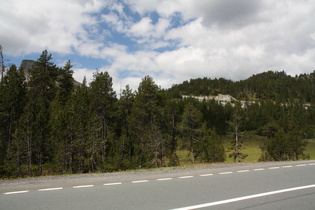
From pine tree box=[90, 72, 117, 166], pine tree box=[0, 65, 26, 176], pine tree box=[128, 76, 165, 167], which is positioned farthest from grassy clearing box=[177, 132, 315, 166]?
pine tree box=[0, 65, 26, 176]

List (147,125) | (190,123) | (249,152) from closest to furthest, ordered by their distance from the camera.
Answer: (147,125) < (190,123) < (249,152)

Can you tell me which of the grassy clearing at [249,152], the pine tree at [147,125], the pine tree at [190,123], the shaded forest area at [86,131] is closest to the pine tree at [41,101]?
the shaded forest area at [86,131]

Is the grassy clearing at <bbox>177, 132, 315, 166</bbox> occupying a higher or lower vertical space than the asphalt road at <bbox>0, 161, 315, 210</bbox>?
lower

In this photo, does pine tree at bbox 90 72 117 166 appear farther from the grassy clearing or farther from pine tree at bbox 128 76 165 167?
the grassy clearing

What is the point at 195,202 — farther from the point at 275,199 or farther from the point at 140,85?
the point at 140,85

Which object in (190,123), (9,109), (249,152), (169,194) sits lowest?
(249,152)

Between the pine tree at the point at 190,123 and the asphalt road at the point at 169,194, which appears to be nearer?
the asphalt road at the point at 169,194

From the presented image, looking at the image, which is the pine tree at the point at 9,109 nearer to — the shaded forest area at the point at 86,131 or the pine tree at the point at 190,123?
the shaded forest area at the point at 86,131

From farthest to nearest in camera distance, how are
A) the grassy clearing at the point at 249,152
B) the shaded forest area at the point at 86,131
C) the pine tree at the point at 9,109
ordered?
the grassy clearing at the point at 249,152 → the pine tree at the point at 9,109 → the shaded forest area at the point at 86,131

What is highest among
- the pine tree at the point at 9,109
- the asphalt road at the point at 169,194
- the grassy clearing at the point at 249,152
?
the pine tree at the point at 9,109

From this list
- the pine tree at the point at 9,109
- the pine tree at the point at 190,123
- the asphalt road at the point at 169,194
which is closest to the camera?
the asphalt road at the point at 169,194

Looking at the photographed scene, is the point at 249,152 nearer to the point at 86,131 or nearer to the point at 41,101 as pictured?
the point at 86,131

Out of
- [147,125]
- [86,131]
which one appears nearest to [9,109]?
[86,131]

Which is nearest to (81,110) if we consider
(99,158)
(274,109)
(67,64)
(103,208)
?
(99,158)
